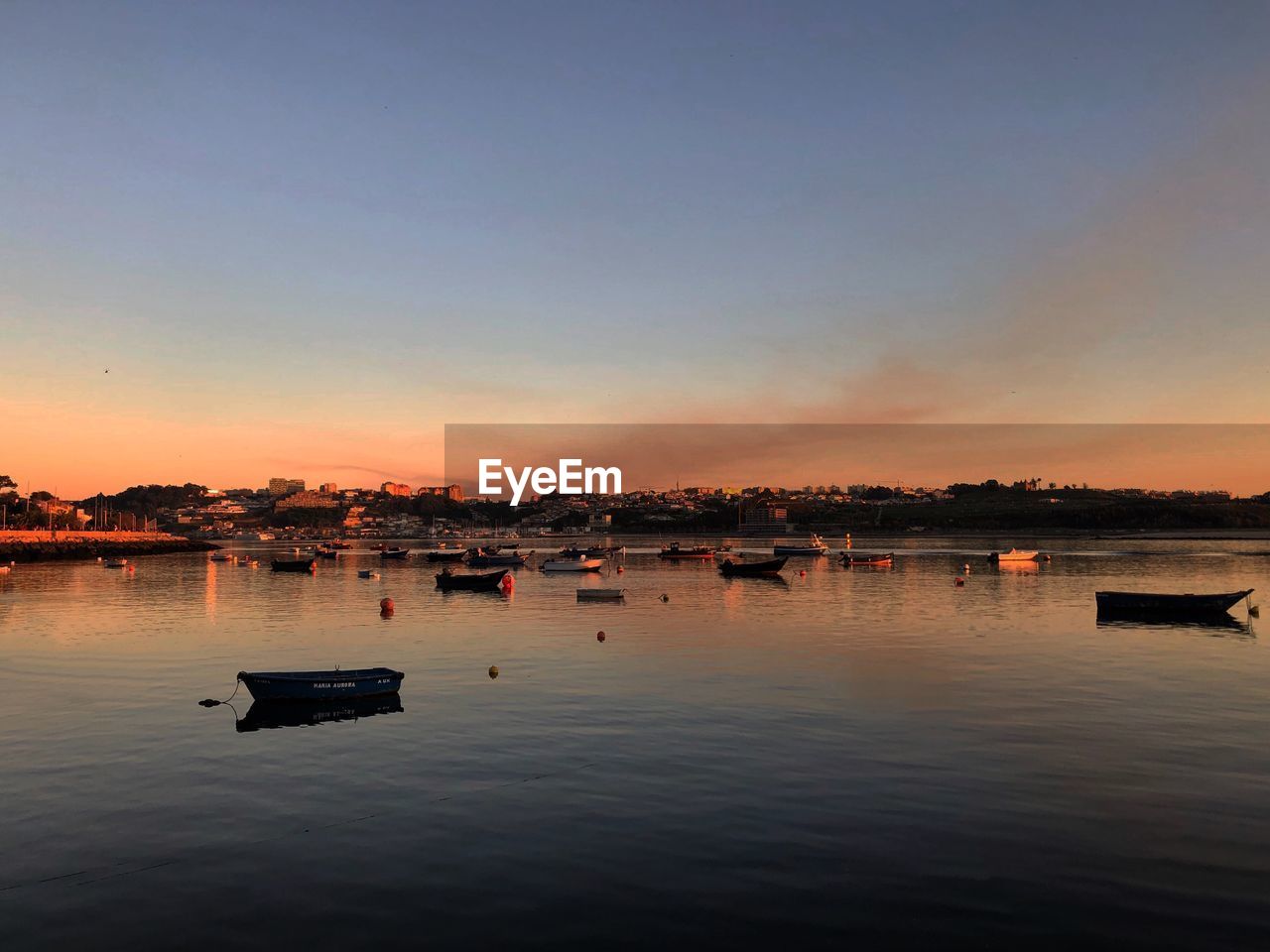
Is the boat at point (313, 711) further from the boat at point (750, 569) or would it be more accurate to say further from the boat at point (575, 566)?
the boat at point (575, 566)

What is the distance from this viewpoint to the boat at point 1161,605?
52.4m

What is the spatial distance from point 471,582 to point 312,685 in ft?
172

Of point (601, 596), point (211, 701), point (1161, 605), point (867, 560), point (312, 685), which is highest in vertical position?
point (312, 685)

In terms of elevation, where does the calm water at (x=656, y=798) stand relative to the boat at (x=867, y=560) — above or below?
above

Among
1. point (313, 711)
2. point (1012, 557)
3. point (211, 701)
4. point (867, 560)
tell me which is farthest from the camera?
point (867, 560)

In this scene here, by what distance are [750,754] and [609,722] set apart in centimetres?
551

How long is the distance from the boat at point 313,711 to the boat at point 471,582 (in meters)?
49.9

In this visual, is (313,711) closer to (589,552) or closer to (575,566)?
(575,566)

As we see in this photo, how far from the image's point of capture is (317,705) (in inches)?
1121

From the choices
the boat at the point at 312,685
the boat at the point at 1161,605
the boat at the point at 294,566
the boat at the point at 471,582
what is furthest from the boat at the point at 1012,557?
the boat at the point at 312,685

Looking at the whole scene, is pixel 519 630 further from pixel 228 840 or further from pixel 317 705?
pixel 228 840

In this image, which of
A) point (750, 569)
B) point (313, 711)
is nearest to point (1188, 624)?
point (313, 711)

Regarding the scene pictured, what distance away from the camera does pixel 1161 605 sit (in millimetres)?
A: 53469

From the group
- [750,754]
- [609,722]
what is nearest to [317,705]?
[609,722]
